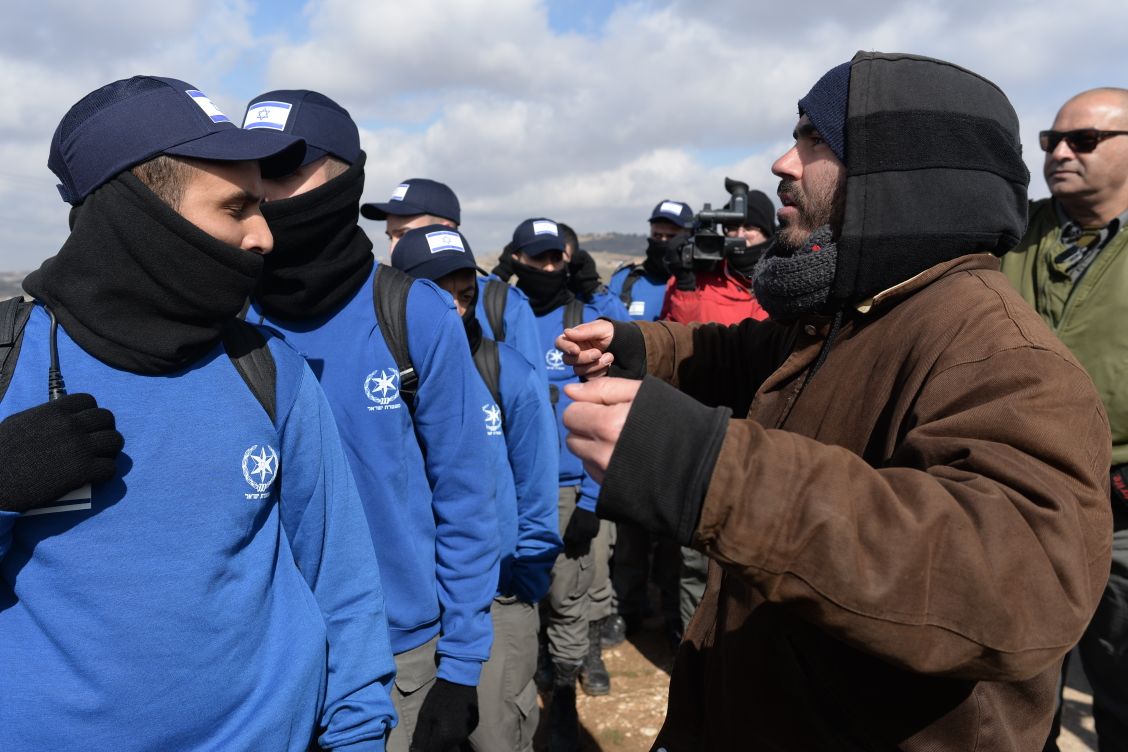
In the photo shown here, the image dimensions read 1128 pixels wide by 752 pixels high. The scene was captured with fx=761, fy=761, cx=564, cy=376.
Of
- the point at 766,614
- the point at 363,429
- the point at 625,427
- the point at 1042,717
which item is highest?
the point at 625,427

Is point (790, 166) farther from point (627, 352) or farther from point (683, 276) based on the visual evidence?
point (683, 276)

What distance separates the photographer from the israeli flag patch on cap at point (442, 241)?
12.5 ft

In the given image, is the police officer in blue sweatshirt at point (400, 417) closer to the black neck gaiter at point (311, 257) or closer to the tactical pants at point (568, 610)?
the black neck gaiter at point (311, 257)

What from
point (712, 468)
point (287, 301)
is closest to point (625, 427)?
point (712, 468)

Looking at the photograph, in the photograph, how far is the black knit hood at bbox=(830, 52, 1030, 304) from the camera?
146cm

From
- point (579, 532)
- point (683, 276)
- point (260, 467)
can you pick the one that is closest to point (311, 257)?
point (260, 467)

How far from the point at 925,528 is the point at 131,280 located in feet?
5.17

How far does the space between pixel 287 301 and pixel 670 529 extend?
178cm

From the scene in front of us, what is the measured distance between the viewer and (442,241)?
12.5 feet

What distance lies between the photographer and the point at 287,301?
243cm

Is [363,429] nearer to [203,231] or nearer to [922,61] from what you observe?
[203,231]

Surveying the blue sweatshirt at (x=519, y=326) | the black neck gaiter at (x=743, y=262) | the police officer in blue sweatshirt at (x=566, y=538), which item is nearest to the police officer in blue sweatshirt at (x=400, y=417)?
the police officer in blue sweatshirt at (x=566, y=538)

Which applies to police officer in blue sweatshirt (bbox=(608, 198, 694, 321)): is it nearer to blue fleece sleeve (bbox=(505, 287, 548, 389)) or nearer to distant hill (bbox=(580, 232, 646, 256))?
blue fleece sleeve (bbox=(505, 287, 548, 389))

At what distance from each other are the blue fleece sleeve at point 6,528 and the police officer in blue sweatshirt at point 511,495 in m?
1.77
